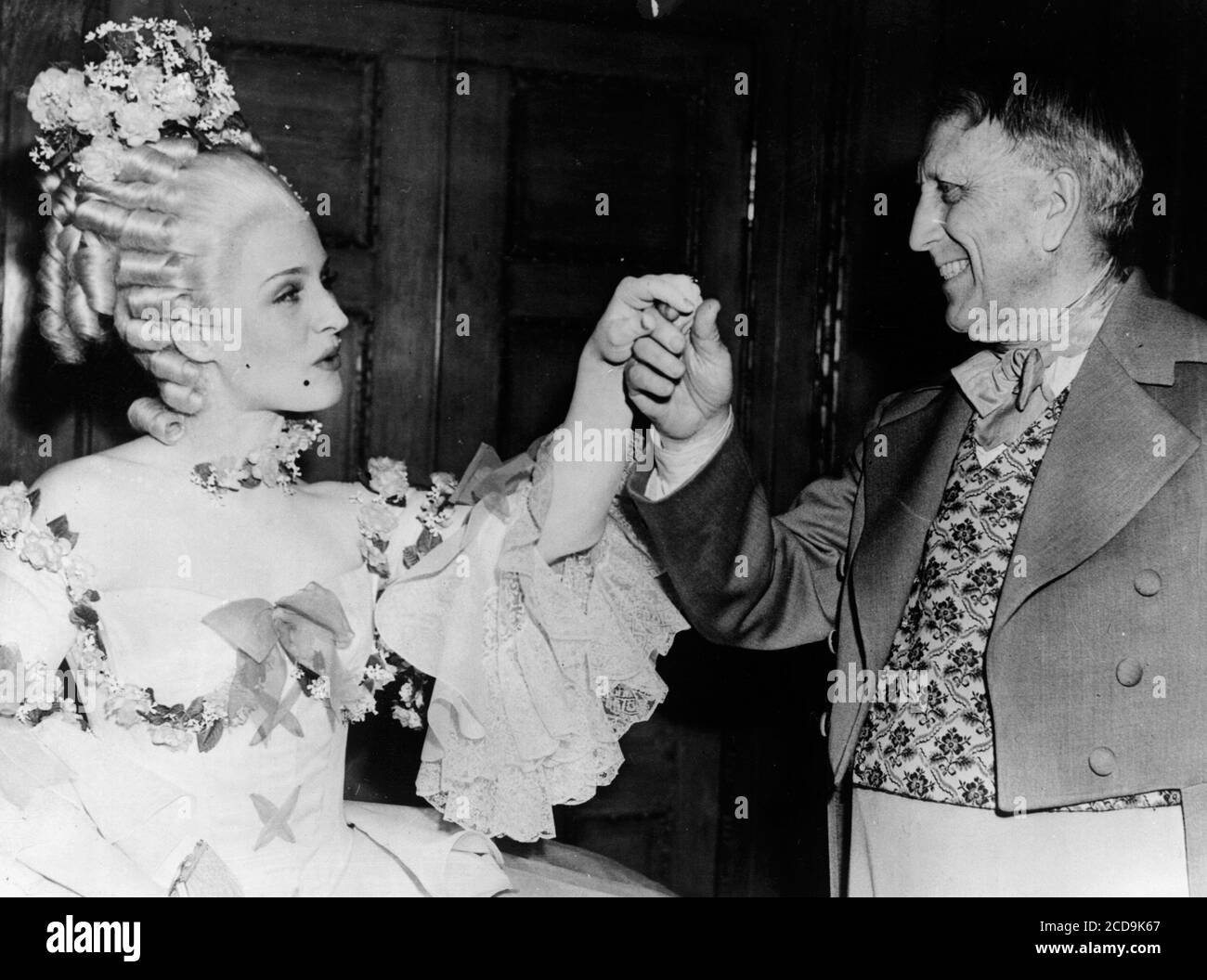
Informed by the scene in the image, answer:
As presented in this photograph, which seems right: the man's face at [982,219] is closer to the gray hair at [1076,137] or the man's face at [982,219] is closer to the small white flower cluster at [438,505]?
the gray hair at [1076,137]

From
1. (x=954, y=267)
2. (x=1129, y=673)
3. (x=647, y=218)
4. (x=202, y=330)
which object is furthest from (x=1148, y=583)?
(x=647, y=218)

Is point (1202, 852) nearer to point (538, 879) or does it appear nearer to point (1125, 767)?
point (1125, 767)

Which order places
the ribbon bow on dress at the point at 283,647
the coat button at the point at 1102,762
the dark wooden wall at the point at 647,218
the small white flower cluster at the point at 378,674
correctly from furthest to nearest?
the dark wooden wall at the point at 647,218, the small white flower cluster at the point at 378,674, the ribbon bow on dress at the point at 283,647, the coat button at the point at 1102,762

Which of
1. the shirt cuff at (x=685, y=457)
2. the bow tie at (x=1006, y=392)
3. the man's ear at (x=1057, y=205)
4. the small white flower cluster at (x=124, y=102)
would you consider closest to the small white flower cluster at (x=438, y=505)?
the shirt cuff at (x=685, y=457)

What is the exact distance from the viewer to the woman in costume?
1.45 metres

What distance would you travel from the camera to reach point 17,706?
55.4 inches

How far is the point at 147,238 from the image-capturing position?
1.48m

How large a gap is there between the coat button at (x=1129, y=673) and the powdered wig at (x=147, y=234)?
1073 mm

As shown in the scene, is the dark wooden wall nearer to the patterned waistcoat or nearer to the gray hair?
the gray hair

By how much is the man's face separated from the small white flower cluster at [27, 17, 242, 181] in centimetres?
85

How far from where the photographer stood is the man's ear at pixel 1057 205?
1522 millimetres
